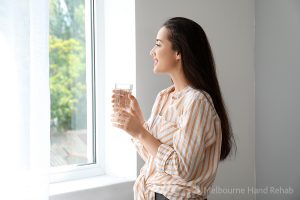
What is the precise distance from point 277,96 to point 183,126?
1.26 m

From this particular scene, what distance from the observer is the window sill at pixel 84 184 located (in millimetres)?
1778

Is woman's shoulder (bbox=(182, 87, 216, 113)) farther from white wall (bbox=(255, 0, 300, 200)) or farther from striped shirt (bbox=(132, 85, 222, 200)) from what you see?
white wall (bbox=(255, 0, 300, 200))

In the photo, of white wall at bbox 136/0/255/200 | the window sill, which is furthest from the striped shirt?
white wall at bbox 136/0/255/200

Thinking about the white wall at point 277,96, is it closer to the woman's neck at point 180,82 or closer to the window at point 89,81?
the window at point 89,81

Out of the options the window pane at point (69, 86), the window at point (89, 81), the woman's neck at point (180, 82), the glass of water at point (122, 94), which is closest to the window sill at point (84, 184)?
the window at point (89, 81)

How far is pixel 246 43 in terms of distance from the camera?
2568mm

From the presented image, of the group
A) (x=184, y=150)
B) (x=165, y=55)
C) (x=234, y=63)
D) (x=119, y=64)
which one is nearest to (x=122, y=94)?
(x=165, y=55)

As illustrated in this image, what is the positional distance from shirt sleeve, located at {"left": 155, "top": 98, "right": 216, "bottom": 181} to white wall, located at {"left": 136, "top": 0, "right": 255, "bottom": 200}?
0.70 m

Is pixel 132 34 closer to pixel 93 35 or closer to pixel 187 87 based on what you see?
pixel 93 35

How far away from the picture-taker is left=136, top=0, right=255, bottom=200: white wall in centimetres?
229

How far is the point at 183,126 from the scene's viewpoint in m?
1.38

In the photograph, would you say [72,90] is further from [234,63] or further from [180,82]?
[234,63]

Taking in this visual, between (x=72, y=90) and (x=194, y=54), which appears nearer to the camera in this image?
(x=194, y=54)

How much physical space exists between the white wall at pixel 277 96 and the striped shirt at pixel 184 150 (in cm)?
109
